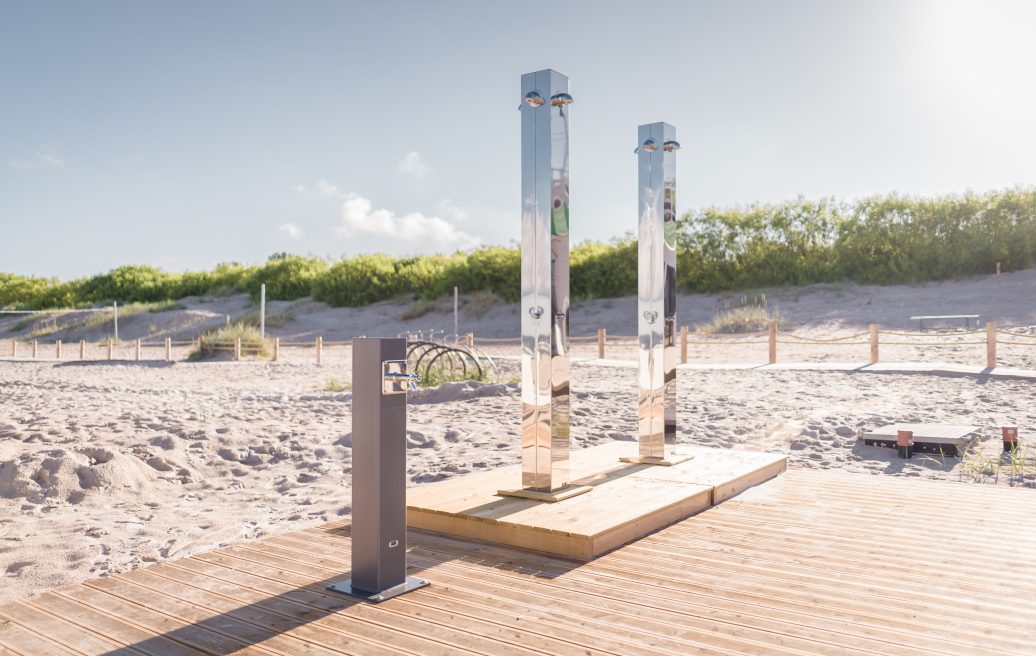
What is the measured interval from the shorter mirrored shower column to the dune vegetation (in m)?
19.3

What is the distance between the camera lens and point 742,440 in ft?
23.7

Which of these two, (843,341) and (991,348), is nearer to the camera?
(991,348)

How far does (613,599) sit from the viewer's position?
2.64 meters

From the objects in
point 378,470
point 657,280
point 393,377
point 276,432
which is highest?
point 657,280

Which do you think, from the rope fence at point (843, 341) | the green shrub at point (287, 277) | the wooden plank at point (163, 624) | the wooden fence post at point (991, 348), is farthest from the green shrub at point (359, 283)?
the wooden plank at point (163, 624)

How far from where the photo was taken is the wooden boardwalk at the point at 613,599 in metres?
2.29

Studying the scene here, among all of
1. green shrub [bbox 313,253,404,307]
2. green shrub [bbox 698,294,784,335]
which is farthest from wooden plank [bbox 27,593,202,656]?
green shrub [bbox 313,253,404,307]

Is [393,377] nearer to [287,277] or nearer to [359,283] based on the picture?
[359,283]

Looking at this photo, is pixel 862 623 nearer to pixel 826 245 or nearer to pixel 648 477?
pixel 648 477

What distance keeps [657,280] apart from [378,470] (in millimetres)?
2483

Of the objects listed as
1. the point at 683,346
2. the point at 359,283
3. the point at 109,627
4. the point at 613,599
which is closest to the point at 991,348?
the point at 683,346

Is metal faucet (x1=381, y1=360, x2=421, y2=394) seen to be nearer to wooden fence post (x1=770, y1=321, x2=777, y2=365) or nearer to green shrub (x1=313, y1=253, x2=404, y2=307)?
wooden fence post (x1=770, y1=321, x2=777, y2=365)

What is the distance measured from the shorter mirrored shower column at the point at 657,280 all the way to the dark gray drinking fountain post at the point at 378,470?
7.17ft

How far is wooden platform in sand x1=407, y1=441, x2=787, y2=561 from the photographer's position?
126 inches
